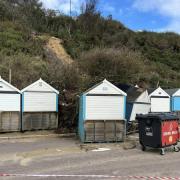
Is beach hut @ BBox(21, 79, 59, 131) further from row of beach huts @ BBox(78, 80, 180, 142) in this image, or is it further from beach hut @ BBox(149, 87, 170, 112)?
beach hut @ BBox(149, 87, 170, 112)

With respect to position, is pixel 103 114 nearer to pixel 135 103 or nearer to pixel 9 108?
pixel 135 103

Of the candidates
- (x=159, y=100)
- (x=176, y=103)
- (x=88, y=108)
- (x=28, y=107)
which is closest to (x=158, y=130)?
(x=88, y=108)

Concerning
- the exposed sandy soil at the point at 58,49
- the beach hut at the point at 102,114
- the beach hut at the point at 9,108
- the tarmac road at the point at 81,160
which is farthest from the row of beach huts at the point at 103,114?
the exposed sandy soil at the point at 58,49

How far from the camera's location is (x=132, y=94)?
1866cm

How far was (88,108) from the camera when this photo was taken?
1520cm

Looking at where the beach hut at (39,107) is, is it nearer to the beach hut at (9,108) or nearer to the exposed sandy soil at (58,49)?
the beach hut at (9,108)

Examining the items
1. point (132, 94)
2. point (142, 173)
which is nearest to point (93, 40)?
point (132, 94)

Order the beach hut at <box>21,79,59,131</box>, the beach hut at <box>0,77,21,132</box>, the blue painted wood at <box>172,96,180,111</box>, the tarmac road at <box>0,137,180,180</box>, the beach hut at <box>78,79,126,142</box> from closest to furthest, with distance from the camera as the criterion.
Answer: the tarmac road at <box>0,137,180,180</box> → the beach hut at <box>78,79,126,142</box> → the beach hut at <box>0,77,21,132</box> → the beach hut at <box>21,79,59,131</box> → the blue painted wood at <box>172,96,180,111</box>

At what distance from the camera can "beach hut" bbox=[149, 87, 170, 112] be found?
21531mm

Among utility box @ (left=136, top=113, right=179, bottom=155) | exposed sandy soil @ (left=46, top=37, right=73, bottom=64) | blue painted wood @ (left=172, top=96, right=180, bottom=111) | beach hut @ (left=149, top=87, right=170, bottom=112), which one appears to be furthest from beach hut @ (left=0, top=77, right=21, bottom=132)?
exposed sandy soil @ (left=46, top=37, right=73, bottom=64)

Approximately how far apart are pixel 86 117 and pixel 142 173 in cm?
593

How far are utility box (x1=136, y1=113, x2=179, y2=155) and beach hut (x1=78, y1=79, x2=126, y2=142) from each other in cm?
198

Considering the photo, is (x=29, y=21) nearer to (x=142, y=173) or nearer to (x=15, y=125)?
(x=15, y=125)

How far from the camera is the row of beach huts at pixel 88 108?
600 inches
